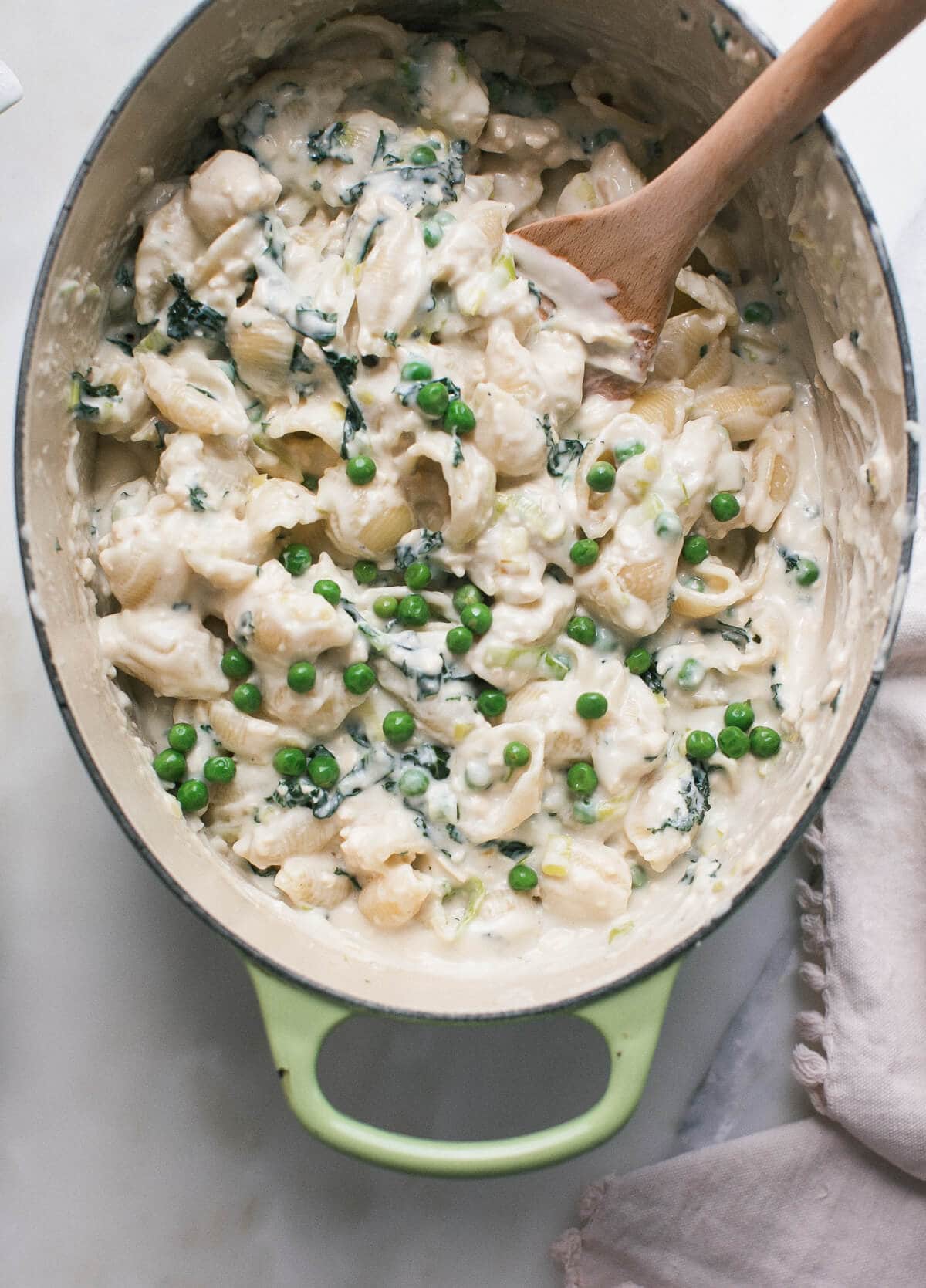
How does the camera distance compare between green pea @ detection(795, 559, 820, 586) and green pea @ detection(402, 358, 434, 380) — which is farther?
green pea @ detection(795, 559, 820, 586)

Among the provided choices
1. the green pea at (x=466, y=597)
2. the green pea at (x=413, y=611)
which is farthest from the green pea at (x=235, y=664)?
the green pea at (x=466, y=597)

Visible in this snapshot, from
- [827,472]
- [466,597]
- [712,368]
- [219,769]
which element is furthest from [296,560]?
[827,472]

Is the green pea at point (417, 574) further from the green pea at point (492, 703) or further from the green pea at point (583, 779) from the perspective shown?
the green pea at point (583, 779)

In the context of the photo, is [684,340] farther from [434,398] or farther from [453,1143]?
[453,1143]

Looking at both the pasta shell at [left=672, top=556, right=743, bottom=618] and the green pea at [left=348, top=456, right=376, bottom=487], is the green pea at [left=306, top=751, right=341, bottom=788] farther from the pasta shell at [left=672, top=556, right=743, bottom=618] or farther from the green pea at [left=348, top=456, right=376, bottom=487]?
the pasta shell at [left=672, top=556, right=743, bottom=618]

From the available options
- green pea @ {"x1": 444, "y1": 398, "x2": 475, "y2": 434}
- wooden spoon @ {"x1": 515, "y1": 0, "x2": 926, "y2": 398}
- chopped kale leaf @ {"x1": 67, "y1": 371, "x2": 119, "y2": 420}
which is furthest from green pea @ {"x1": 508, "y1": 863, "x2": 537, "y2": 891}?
chopped kale leaf @ {"x1": 67, "y1": 371, "x2": 119, "y2": 420}

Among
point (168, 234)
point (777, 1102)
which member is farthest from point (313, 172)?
point (777, 1102)
